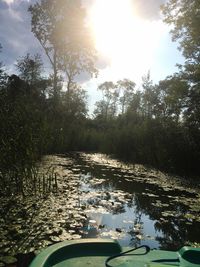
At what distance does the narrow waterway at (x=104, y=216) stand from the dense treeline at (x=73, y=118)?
77cm

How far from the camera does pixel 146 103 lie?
130ft

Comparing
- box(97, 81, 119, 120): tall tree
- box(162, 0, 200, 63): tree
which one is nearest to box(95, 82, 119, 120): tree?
box(97, 81, 119, 120): tall tree

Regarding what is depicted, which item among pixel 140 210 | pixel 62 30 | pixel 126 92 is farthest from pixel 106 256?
pixel 126 92

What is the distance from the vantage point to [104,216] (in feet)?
15.9

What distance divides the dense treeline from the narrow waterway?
0.77 meters

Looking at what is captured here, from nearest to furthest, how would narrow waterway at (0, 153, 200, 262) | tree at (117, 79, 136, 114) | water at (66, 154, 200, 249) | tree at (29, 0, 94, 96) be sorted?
narrow waterway at (0, 153, 200, 262), water at (66, 154, 200, 249), tree at (29, 0, 94, 96), tree at (117, 79, 136, 114)

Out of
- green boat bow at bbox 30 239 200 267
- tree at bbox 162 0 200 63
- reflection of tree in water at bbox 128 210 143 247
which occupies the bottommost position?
reflection of tree in water at bbox 128 210 143 247

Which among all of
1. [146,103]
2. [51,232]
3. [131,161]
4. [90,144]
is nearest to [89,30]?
[90,144]

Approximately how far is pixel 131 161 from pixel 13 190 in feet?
24.4

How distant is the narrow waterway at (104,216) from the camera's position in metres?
3.78

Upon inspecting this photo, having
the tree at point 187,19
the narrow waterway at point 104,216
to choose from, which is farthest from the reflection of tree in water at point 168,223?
the tree at point 187,19

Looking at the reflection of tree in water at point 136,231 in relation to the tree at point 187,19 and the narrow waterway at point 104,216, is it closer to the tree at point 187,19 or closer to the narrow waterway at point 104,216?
the narrow waterway at point 104,216

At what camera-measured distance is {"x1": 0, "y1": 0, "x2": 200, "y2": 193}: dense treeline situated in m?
5.25

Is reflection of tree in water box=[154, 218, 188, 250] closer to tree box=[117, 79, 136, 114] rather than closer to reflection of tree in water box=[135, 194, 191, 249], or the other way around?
reflection of tree in water box=[135, 194, 191, 249]
